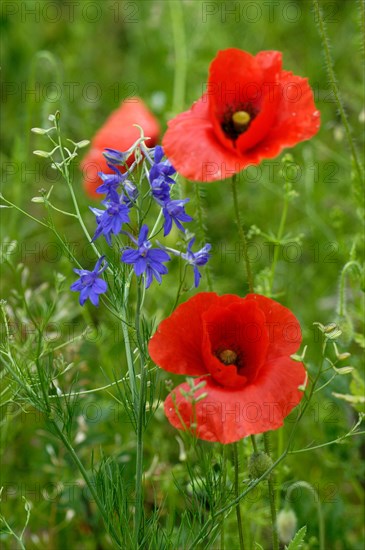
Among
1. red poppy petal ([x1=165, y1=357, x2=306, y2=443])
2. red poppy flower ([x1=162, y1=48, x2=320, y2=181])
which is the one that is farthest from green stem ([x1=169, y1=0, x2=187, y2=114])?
red poppy petal ([x1=165, y1=357, x2=306, y2=443])

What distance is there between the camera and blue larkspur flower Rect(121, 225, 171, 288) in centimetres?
129

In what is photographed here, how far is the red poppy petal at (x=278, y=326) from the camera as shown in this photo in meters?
1.41

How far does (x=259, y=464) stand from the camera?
1.42 metres

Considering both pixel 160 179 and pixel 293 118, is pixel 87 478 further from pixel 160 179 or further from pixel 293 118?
pixel 293 118

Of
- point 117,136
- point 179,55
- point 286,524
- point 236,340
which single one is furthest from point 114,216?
point 179,55

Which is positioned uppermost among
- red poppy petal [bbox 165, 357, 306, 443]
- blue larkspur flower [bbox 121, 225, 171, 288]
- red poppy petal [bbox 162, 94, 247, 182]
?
red poppy petal [bbox 162, 94, 247, 182]

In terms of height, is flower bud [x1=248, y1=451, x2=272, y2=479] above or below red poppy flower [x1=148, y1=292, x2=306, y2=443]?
below

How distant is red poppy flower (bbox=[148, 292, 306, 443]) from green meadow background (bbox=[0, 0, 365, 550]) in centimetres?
12

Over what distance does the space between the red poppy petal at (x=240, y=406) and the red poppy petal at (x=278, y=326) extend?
1.2 inches

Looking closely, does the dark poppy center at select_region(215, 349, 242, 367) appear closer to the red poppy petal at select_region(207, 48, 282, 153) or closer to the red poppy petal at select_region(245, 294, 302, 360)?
the red poppy petal at select_region(245, 294, 302, 360)

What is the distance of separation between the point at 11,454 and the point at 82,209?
1.13 metres

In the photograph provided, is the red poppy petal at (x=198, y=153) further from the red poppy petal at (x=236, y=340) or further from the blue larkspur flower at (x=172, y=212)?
the red poppy petal at (x=236, y=340)

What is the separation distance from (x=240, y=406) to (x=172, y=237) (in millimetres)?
1642

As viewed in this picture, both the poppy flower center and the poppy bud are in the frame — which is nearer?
the poppy flower center
